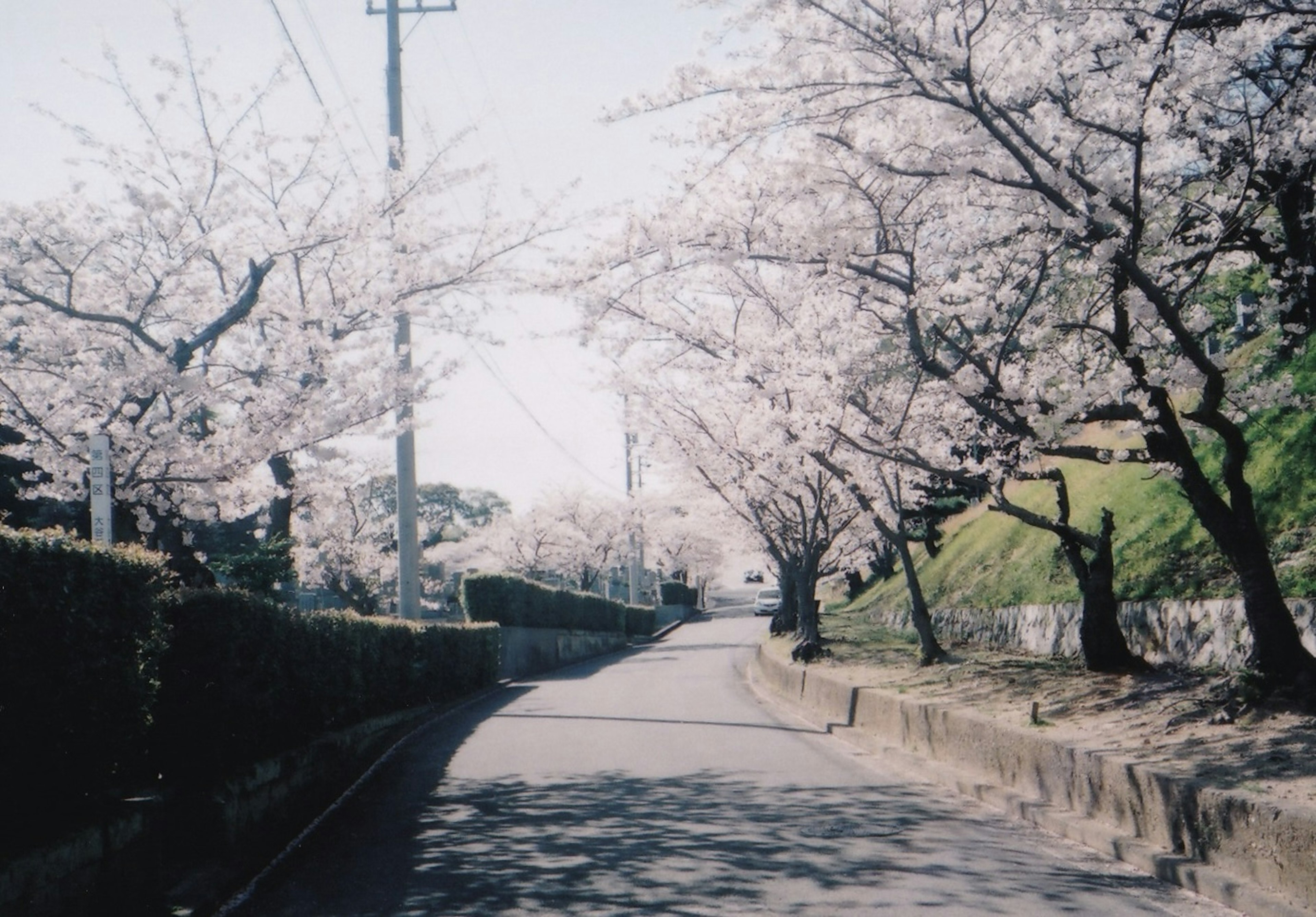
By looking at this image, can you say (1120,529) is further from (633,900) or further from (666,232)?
(633,900)

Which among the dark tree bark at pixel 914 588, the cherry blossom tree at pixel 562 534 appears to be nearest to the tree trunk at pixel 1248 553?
the dark tree bark at pixel 914 588

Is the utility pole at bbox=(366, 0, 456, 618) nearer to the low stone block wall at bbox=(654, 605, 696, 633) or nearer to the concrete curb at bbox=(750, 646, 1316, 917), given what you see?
the concrete curb at bbox=(750, 646, 1316, 917)

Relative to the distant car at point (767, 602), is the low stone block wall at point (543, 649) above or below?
below

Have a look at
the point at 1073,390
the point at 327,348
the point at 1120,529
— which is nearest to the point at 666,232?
the point at 1073,390

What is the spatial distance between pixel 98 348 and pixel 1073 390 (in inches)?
455

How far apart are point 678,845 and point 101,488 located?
4.73m

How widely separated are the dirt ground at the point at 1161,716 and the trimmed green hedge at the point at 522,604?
16088 mm

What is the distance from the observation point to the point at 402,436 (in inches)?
739

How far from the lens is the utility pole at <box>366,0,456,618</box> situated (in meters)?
17.7

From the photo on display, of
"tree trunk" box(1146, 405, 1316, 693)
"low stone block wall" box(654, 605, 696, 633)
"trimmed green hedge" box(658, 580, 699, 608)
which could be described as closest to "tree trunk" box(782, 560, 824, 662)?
"tree trunk" box(1146, 405, 1316, 693)

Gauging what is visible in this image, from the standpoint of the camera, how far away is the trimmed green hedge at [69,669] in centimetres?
493

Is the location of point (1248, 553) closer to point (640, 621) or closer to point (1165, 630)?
point (1165, 630)

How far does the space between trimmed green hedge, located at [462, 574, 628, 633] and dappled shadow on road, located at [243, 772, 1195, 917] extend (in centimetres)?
1941

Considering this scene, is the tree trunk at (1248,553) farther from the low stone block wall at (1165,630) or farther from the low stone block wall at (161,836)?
the low stone block wall at (161,836)
